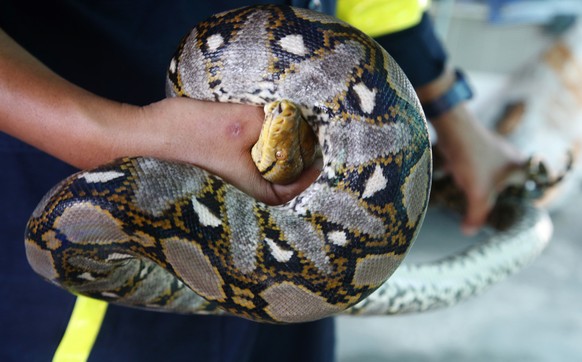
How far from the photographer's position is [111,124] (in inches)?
32.0

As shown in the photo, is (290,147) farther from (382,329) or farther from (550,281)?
(550,281)

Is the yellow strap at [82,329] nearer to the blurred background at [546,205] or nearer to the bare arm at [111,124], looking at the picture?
the bare arm at [111,124]

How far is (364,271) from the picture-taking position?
0.87 meters

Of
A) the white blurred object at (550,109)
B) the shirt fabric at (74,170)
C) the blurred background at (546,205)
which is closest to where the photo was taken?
the shirt fabric at (74,170)

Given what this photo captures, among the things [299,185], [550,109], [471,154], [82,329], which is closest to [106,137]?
[299,185]

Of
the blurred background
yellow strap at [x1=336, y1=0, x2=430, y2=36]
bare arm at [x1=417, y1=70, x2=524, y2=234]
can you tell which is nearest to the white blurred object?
the blurred background

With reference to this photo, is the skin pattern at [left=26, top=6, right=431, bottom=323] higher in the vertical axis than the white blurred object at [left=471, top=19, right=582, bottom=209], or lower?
higher

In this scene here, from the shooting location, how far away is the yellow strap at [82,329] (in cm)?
110

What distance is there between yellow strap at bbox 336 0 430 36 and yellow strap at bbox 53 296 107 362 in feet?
2.86

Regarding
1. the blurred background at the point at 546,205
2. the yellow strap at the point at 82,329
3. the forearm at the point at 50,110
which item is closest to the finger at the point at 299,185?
the forearm at the point at 50,110

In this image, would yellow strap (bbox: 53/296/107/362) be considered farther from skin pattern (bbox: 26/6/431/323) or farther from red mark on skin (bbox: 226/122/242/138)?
red mark on skin (bbox: 226/122/242/138)

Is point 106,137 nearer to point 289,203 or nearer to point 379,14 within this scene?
point 289,203

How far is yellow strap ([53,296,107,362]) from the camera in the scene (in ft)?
3.60

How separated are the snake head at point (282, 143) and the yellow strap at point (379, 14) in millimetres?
660
